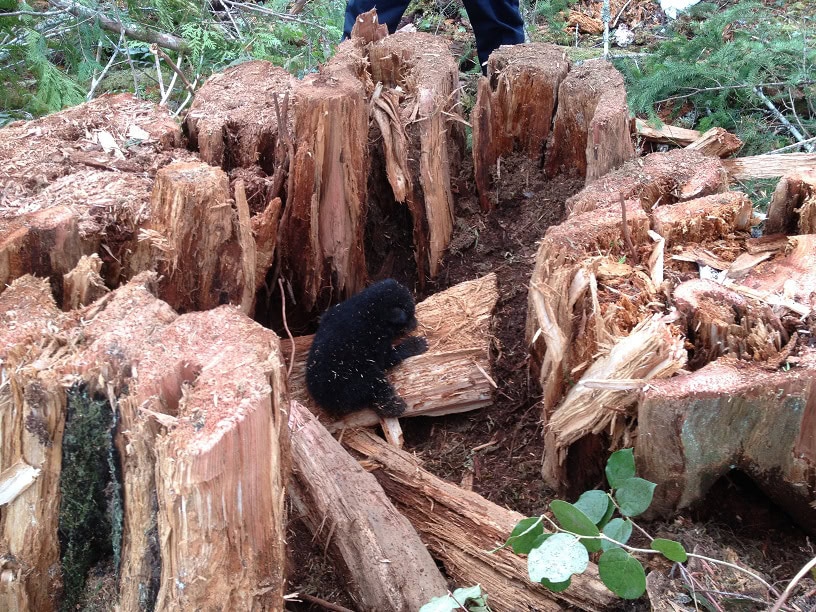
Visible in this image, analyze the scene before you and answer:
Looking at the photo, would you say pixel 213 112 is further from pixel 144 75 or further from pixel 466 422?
pixel 144 75

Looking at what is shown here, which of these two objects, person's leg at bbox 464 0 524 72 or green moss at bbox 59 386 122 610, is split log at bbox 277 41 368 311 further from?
person's leg at bbox 464 0 524 72

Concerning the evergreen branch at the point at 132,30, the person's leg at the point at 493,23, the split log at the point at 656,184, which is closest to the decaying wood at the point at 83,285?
the split log at the point at 656,184

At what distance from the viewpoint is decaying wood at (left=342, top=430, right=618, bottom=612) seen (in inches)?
74.8

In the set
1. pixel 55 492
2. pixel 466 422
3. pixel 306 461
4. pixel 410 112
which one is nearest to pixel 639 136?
pixel 410 112

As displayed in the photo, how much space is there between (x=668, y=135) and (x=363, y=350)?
2227 millimetres

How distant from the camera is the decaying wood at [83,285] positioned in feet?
6.63

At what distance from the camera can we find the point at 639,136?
13.1 ft

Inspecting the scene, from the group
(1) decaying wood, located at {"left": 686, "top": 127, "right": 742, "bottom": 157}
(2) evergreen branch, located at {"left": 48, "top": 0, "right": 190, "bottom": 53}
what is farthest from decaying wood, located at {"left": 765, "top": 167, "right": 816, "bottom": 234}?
(2) evergreen branch, located at {"left": 48, "top": 0, "right": 190, "bottom": 53}

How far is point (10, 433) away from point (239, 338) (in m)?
0.56

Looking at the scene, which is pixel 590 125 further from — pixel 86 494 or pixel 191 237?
pixel 86 494

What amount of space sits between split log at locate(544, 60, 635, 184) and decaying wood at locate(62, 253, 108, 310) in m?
1.93

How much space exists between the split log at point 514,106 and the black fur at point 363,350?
801 mm

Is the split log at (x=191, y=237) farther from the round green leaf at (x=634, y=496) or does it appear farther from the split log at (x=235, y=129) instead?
the round green leaf at (x=634, y=496)

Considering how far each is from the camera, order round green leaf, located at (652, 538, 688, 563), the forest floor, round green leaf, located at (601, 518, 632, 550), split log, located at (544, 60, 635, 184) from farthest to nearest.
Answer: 1. split log, located at (544, 60, 635, 184)
2. the forest floor
3. round green leaf, located at (601, 518, 632, 550)
4. round green leaf, located at (652, 538, 688, 563)
